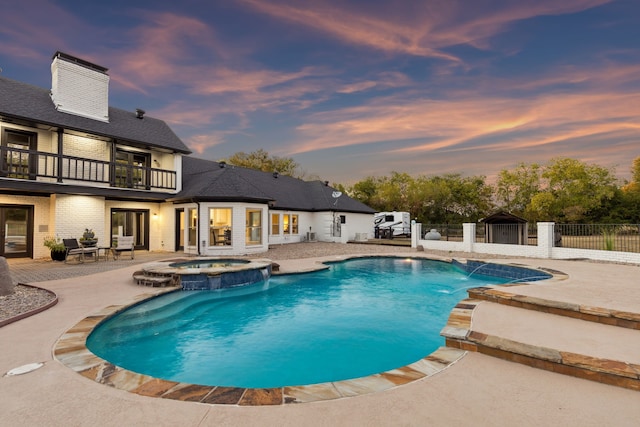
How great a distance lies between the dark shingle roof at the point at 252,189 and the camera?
15711 millimetres

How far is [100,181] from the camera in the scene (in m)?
14.1

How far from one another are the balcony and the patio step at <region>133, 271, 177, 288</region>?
7.78 m

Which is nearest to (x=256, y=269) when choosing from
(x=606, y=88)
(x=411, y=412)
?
(x=411, y=412)

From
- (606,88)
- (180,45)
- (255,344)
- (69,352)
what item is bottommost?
(255,344)

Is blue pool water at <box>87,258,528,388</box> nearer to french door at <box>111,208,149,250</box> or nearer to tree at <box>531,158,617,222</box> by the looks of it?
french door at <box>111,208,149,250</box>

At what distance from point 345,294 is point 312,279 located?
202 centimetres

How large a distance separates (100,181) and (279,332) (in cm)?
1327

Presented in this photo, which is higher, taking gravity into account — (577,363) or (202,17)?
(202,17)

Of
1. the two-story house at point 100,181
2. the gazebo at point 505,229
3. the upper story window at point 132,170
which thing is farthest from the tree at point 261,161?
the gazebo at point 505,229

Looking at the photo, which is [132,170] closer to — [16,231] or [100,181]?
[100,181]

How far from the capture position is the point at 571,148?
29078 mm

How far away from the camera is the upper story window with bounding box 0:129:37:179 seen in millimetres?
12484

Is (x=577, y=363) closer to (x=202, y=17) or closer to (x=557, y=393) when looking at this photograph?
(x=557, y=393)

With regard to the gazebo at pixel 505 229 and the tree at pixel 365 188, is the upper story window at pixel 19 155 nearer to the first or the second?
the gazebo at pixel 505 229
